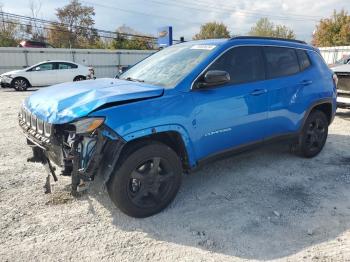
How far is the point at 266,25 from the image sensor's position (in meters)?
65.2

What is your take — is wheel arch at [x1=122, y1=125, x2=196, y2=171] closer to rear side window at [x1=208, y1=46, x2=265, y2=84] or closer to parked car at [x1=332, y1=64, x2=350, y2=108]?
rear side window at [x1=208, y1=46, x2=265, y2=84]

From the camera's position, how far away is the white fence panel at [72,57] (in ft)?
74.0

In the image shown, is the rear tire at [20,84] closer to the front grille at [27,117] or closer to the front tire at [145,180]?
the front grille at [27,117]

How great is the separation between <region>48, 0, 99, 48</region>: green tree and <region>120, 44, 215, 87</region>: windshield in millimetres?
43657

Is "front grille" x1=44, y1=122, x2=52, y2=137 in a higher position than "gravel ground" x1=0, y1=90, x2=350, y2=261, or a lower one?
higher

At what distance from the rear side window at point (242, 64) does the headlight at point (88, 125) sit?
1.52 metres

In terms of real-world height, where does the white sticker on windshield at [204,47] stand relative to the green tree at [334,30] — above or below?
below

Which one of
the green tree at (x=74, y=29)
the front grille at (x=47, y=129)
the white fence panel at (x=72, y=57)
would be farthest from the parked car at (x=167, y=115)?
the green tree at (x=74, y=29)

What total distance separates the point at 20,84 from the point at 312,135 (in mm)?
15184

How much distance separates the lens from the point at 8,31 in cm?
4028

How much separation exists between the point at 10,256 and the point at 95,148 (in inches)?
46.4

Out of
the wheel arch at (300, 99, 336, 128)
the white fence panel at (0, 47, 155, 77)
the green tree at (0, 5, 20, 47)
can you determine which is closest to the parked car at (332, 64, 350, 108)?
the wheel arch at (300, 99, 336, 128)

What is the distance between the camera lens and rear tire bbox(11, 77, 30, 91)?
1652 centimetres

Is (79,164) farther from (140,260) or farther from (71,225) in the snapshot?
(140,260)
